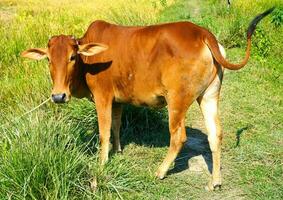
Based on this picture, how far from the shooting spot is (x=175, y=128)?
564 centimetres

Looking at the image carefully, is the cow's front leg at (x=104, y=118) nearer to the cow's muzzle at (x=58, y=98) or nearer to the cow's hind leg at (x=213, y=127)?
the cow's muzzle at (x=58, y=98)

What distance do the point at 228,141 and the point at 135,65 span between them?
2.00 meters

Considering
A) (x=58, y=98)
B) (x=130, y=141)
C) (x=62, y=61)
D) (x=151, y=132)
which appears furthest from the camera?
(x=151, y=132)

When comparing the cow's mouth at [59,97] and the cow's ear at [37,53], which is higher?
the cow's ear at [37,53]

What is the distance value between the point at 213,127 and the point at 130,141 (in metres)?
1.60

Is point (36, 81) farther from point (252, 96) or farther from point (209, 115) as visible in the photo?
point (252, 96)

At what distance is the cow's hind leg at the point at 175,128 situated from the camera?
550 centimetres

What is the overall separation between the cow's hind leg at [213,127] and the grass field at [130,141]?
18 cm

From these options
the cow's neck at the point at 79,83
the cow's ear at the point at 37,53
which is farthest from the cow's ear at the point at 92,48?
the cow's ear at the point at 37,53

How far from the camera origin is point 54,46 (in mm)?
5402

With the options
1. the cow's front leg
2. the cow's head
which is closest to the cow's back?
the cow's front leg

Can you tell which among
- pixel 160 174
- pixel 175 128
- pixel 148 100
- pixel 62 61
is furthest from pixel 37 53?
pixel 160 174

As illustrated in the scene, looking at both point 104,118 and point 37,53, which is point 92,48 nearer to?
point 37,53

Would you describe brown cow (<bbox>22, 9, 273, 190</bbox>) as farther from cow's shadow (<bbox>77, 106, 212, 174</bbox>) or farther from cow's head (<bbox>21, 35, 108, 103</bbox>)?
cow's shadow (<bbox>77, 106, 212, 174</bbox>)
